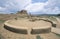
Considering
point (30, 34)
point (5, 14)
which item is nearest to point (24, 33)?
point (30, 34)

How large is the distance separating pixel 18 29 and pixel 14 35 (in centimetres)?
67

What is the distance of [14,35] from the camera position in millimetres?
8672

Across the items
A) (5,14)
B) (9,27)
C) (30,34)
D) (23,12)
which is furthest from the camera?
(23,12)

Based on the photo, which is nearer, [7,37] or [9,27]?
[7,37]

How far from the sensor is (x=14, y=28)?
928cm

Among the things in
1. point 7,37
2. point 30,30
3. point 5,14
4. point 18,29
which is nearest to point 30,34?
point 30,30

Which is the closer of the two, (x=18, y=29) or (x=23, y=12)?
(x=18, y=29)

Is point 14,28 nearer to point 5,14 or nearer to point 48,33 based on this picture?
point 48,33

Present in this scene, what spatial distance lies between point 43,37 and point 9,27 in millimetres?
3067

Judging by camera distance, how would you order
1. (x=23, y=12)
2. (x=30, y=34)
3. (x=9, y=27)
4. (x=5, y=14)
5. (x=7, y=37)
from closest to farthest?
(x=7, y=37)
(x=30, y=34)
(x=9, y=27)
(x=5, y=14)
(x=23, y=12)

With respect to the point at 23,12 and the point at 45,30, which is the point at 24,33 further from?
the point at 23,12

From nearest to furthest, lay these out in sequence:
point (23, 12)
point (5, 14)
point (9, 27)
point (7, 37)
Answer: point (7, 37) < point (9, 27) < point (5, 14) < point (23, 12)

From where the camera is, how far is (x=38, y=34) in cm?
897

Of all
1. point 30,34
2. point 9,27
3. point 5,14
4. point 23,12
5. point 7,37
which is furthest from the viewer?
point 23,12
